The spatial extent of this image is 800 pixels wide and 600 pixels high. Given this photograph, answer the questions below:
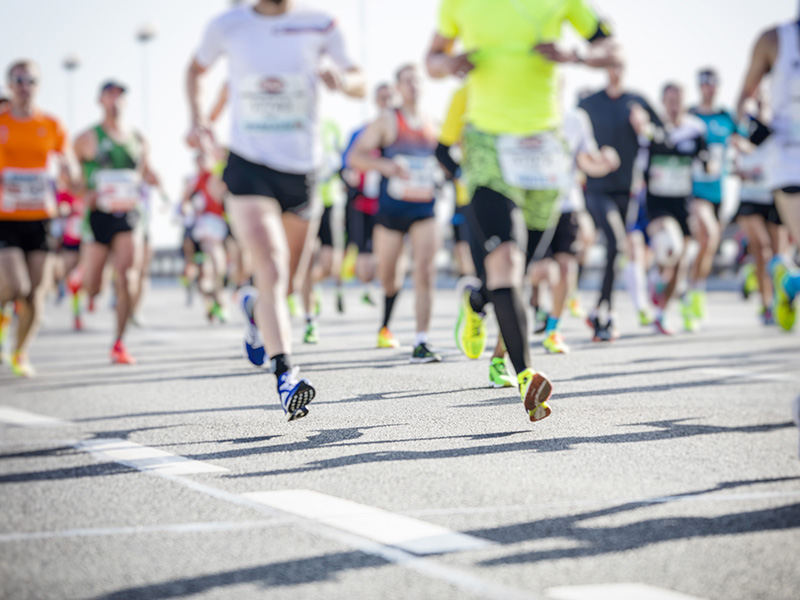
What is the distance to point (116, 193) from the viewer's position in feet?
32.7

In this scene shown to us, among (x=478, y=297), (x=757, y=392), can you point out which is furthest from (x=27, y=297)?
(x=757, y=392)

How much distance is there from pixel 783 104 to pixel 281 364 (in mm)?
3101

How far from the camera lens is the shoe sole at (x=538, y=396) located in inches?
191

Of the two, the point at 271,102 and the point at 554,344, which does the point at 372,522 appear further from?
the point at 554,344

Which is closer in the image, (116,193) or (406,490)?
(406,490)

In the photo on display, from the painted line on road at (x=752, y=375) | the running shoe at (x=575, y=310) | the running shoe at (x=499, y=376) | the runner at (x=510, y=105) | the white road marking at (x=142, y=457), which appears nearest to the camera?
the white road marking at (x=142, y=457)

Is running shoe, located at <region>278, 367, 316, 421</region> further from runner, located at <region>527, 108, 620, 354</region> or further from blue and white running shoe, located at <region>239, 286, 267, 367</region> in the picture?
runner, located at <region>527, 108, 620, 354</region>

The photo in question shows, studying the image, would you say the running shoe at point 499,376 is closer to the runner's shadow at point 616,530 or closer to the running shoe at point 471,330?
the running shoe at point 471,330

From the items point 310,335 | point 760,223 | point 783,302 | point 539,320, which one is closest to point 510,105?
point 783,302

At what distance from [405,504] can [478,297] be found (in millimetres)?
3434

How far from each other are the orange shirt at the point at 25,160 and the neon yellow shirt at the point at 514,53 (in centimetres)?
453

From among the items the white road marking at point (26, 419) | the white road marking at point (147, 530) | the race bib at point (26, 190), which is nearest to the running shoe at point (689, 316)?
the race bib at point (26, 190)

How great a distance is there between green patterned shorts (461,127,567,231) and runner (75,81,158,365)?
4.76 meters

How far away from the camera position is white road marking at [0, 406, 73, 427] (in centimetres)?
587
